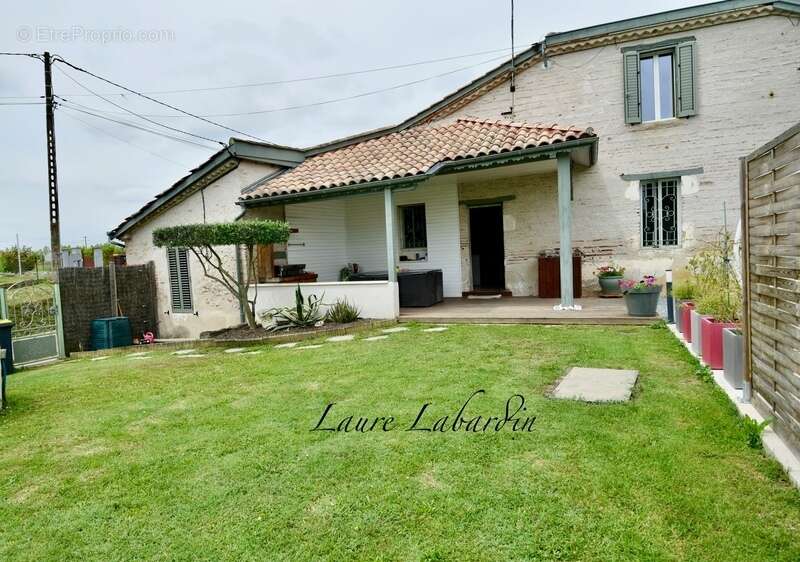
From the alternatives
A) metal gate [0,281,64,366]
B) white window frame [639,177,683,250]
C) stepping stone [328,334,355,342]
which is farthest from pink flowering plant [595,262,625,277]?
metal gate [0,281,64,366]

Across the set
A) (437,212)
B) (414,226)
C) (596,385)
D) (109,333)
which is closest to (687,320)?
(596,385)

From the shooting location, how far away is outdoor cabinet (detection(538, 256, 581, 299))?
1115cm

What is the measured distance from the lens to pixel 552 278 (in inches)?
440

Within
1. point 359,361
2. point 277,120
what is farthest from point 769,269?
point 277,120

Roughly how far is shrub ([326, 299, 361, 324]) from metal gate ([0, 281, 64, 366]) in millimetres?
5891

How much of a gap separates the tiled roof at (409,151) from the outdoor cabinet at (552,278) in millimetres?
2900

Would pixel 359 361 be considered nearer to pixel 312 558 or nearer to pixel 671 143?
pixel 312 558

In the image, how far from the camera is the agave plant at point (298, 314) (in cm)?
942

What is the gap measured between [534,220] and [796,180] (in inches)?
360

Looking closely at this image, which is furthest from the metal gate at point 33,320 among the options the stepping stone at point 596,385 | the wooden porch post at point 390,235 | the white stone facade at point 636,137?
the stepping stone at point 596,385

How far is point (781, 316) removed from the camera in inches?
114

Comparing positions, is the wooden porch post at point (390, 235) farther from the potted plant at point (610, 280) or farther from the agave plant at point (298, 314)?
the potted plant at point (610, 280)

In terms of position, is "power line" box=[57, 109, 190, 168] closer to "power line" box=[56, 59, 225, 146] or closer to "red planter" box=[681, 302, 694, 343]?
"power line" box=[56, 59, 225, 146]

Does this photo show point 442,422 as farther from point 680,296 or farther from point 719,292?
point 680,296
